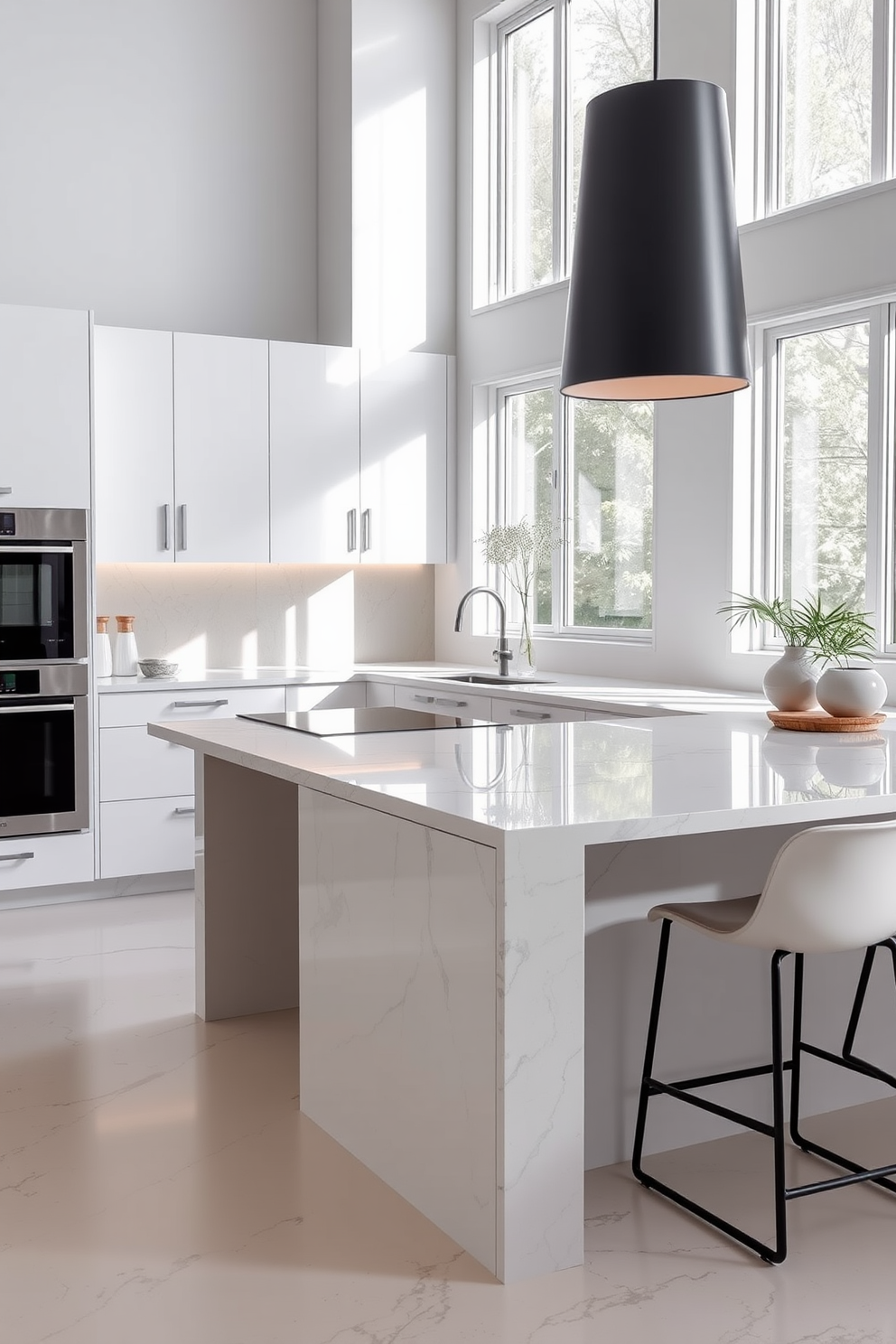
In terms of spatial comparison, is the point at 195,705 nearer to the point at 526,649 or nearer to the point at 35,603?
the point at 35,603

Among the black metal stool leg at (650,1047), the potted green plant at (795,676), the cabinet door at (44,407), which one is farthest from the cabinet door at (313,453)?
the black metal stool leg at (650,1047)

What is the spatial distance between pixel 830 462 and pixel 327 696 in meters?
2.23

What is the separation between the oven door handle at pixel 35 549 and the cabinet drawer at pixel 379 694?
1.33m

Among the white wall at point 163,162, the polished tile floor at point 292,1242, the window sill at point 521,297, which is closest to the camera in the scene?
the polished tile floor at point 292,1242

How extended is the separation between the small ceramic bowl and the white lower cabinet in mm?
153

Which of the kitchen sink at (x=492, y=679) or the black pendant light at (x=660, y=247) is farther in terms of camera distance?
the kitchen sink at (x=492, y=679)

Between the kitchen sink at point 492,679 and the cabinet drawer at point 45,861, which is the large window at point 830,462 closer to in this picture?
the kitchen sink at point 492,679

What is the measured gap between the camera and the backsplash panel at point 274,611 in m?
5.55

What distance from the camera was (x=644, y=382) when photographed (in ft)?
10.1

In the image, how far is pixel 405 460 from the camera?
5.74 meters

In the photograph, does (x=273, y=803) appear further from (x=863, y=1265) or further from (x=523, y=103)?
A: (x=523, y=103)

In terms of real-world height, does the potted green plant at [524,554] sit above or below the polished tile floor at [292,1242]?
above

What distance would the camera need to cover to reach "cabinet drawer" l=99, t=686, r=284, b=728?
4.92 m

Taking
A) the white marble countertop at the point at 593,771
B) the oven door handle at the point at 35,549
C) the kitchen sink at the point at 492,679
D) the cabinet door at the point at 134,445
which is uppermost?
the cabinet door at the point at 134,445
